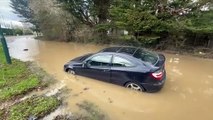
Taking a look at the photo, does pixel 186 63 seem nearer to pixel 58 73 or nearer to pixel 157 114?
pixel 157 114

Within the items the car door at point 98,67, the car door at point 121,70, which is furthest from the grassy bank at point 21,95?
the car door at point 121,70

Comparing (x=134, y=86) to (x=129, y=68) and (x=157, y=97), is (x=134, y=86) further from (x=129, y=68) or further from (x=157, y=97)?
(x=157, y=97)

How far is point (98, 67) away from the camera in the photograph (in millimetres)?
6352

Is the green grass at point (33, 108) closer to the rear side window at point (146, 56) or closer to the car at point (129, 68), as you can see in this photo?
the car at point (129, 68)

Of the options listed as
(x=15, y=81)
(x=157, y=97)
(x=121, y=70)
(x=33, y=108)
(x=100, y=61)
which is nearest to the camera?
(x=33, y=108)

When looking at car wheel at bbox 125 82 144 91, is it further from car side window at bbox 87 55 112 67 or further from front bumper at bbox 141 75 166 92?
car side window at bbox 87 55 112 67

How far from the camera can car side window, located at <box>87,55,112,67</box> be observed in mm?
6047

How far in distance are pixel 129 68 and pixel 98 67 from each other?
1.32 metres

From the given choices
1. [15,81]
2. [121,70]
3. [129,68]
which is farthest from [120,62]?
Result: [15,81]

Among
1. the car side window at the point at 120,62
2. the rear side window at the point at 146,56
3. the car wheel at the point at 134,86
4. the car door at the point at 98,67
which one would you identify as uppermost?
the rear side window at the point at 146,56

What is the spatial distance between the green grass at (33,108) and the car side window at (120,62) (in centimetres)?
230

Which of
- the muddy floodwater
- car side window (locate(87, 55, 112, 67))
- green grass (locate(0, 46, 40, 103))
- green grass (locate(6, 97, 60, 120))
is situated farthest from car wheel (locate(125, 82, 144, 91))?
green grass (locate(0, 46, 40, 103))

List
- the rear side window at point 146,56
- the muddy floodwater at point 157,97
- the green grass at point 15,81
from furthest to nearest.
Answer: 1. the green grass at point 15,81
2. the rear side window at point 146,56
3. the muddy floodwater at point 157,97

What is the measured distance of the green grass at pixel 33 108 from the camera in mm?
4715
